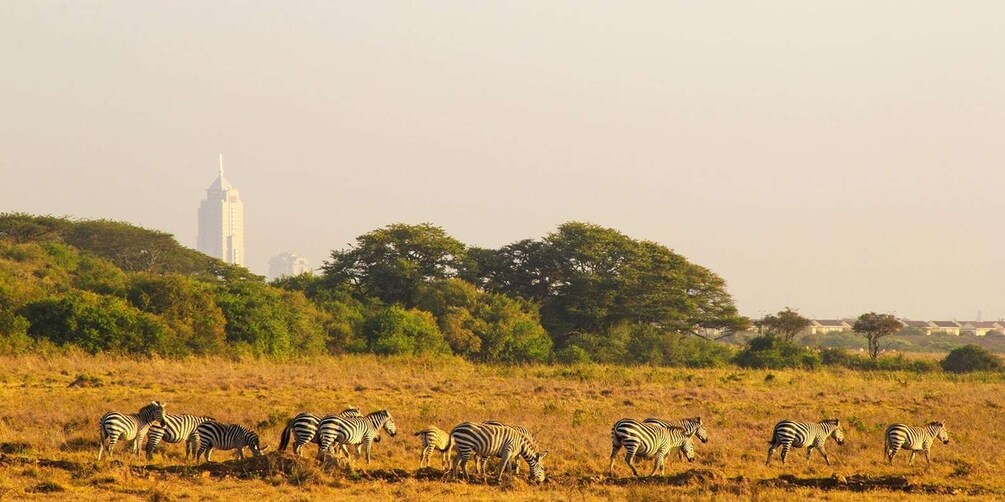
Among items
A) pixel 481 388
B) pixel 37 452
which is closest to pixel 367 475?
pixel 37 452

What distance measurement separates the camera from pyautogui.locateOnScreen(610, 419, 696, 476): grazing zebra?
16141 mm

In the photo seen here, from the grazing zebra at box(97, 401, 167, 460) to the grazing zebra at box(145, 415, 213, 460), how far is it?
11 cm

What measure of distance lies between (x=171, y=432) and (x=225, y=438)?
921 millimetres

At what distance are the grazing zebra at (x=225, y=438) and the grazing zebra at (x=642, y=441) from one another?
17.8 ft

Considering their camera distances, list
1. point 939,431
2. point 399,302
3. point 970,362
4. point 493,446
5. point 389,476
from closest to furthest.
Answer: point 493,446 → point 389,476 → point 939,431 → point 970,362 → point 399,302

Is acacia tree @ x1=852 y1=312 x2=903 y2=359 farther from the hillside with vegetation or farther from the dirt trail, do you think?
the dirt trail

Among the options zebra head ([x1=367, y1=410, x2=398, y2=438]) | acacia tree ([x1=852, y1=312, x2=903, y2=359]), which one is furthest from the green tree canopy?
zebra head ([x1=367, y1=410, x2=398, y2=438])

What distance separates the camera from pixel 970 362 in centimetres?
4694

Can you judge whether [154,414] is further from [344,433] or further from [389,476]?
[389,476]

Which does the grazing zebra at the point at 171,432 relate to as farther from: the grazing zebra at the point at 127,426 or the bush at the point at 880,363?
the bush at the point at 880,363

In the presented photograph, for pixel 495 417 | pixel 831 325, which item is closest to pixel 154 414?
pixel 495 417

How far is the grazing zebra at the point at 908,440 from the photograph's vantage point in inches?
700

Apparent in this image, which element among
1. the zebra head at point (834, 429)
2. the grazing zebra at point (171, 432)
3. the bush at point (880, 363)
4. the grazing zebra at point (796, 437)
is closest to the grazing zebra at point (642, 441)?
the grazing zebra at point (796, 437)

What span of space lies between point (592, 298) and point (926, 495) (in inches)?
1527
